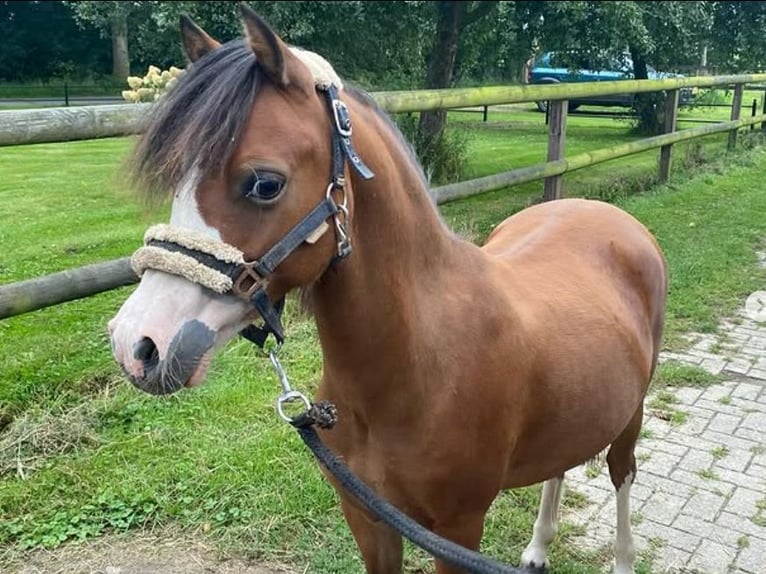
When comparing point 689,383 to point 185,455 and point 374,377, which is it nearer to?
point 185,455

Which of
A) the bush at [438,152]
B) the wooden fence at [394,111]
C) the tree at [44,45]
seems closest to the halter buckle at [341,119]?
the wooden fence at [394,111]

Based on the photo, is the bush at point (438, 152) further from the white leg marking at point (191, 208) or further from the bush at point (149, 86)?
the white leg marking at point (191, 208)

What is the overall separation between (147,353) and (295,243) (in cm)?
32

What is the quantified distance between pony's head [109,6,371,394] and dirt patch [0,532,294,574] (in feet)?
5.21

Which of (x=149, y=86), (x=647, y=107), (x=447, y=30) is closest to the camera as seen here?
(x=149, y=86)

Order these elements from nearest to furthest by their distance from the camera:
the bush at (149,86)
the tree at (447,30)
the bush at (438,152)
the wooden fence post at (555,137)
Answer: the bush at (149,86) < the wooden fence post at (555,137) < the bush at (438,152) < the tree at (447,30)

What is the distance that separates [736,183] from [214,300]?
10271mm

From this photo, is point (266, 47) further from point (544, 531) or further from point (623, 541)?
point (623, 541)

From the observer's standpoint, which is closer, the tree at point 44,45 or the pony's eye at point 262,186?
the pony's eye at point 262,186

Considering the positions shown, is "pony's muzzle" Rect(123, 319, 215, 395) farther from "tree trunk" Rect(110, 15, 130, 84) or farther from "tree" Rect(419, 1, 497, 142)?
"tree trunk" Rect(110, 15, 130, 84)

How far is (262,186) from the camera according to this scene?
4.33 ft

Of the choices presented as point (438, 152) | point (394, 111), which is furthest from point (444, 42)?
point (394, 111)

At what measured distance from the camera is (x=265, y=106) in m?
1.35

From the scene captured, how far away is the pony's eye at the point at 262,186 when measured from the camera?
131 centimetres
